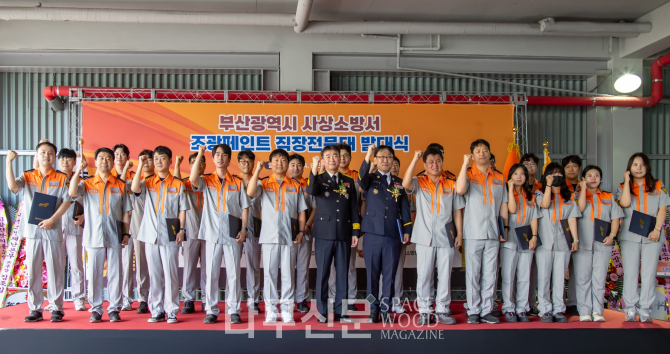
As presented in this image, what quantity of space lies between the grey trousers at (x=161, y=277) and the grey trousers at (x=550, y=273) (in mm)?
3228

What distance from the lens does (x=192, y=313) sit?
456 cm

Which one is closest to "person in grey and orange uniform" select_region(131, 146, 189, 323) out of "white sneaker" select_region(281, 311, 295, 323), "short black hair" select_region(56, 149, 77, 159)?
"short black hair" select_region(56, 149, 77, 159)

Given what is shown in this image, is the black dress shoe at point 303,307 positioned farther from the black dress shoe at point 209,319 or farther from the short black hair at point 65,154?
the short black hair at point 65,154

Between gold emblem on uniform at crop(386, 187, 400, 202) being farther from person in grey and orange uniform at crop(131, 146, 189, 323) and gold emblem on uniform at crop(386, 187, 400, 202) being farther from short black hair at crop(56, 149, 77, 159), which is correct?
short black hair at crop(56, 149, 77, 159)

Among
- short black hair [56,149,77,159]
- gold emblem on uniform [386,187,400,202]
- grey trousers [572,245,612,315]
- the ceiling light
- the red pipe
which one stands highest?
the ceiling light

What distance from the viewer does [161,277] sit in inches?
164

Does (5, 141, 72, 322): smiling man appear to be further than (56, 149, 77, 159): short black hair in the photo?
No

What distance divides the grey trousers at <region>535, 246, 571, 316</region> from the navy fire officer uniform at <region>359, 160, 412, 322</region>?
51.7 inches

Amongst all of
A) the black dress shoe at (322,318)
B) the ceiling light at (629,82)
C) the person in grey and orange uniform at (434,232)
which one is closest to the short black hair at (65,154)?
the black dress shoe at (322,318)

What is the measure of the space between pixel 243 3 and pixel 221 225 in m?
3.40

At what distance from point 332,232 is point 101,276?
2048 millimetres

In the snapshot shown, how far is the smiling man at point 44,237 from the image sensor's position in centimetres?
412

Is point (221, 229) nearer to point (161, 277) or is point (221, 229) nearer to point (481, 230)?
point (161, 277)

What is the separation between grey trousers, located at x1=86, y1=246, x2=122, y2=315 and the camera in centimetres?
415
